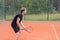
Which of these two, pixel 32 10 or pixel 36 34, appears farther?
pixel 32 10

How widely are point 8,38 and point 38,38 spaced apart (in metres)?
1.45

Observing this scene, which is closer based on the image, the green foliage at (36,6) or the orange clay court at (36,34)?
the orange clay court at (36,34)

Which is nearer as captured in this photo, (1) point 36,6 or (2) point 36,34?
(2) point 36,34

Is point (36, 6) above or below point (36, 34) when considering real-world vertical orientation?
below

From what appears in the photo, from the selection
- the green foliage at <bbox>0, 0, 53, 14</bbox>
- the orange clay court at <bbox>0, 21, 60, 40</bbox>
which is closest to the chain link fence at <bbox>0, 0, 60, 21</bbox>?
the green foliage at <bbox>0, 0, 53, 14</bbox>

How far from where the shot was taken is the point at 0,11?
24641mm

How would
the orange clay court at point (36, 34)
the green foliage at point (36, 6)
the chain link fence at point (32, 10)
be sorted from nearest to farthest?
the orange clay court at point (36, 34) < the chain link fence at point (32, 10) < the green foliage at point (36, 6)

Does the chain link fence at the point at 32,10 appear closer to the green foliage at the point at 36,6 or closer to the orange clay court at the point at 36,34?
the green foliage at the point at 36,6

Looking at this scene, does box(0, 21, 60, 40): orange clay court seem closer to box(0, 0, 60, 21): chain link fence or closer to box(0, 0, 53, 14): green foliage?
box(0, 0, 60, 21): chain link fence

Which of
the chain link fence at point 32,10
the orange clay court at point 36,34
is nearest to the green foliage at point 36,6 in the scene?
the chain link fence at point 32,10

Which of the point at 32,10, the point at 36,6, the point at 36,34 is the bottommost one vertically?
the point at 32,10

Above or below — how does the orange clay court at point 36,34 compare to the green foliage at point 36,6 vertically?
above

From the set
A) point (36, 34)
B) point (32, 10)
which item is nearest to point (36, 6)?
point (32, 10)

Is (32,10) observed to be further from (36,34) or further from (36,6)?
(36,34)
